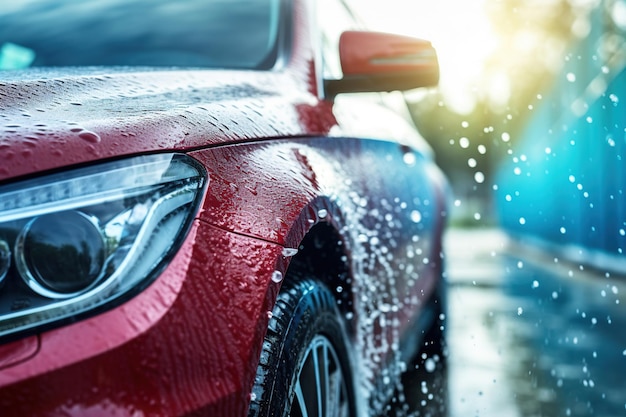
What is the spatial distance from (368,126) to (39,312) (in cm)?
192

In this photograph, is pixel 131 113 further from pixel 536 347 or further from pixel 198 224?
pixel 536 347

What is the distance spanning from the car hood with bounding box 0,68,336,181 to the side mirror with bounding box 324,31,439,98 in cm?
30

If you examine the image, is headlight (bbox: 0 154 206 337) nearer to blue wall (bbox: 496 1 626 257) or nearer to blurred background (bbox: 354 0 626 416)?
blurred background (bbox: 354 0 626 416)

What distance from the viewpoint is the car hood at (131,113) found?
145 cm

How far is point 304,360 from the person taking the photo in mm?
1898

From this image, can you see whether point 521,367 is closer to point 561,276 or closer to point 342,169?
point 342,169

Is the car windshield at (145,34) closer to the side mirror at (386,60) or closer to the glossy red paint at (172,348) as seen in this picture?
the side mirror at (386,60)

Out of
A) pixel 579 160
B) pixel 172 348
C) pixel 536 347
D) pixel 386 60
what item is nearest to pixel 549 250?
pixel 579 160

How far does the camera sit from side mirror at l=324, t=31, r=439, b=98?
8.66 ft

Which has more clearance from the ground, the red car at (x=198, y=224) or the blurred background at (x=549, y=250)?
the red car at (x=198, y=224)

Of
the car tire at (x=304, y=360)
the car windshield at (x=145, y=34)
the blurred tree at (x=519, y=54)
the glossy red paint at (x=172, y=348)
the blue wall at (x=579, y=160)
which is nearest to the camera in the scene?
the glossy red paint at (x=172, y=348)

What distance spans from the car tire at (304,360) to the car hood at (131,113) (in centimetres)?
34

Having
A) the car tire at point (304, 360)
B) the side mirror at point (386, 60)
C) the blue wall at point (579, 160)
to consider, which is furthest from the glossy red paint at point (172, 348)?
the blue wall at point (579, 160)

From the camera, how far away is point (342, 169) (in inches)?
94.4
